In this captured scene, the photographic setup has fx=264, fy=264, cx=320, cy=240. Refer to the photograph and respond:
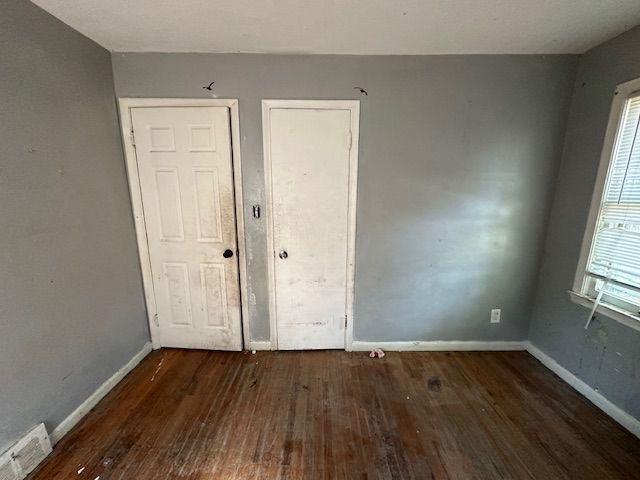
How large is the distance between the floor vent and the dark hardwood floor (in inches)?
2.2

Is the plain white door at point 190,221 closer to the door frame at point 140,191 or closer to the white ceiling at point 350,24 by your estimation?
the door frame at point 140,191

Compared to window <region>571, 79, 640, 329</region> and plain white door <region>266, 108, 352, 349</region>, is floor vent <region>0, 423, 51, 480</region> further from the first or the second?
window <region>571, 79, 640, 329</region>

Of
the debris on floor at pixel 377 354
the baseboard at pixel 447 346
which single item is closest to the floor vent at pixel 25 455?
the baseboard at pixel 447 346

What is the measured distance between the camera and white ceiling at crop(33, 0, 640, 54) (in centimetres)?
146

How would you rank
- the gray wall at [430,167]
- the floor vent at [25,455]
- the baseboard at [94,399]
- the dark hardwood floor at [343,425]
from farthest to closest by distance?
the gray wall at [430,167] → the baseboard at [94,399] → the dark hardwood floor at [343,425] → the floor vent at [25,455]

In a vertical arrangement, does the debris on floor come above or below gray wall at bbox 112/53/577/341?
below

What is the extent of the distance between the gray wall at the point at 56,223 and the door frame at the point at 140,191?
0.26 ft

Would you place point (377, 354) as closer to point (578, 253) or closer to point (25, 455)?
point (578, 253)

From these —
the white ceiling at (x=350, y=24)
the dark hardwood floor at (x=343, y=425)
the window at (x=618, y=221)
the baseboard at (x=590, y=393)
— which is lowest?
the dark hardwood floor at (x=343, y=425)

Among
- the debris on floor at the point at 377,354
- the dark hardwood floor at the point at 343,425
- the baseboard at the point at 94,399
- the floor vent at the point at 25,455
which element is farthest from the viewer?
the debris on floor at the point at 377,354

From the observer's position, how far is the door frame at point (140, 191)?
2.07 m

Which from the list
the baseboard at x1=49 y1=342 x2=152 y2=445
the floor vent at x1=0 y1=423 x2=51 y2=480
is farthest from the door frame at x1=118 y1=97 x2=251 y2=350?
the floor vent at x1=0 y1=423 x2=51 y2=480

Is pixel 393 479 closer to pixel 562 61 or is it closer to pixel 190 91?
pixel 190 91

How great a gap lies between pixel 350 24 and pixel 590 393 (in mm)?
3009
